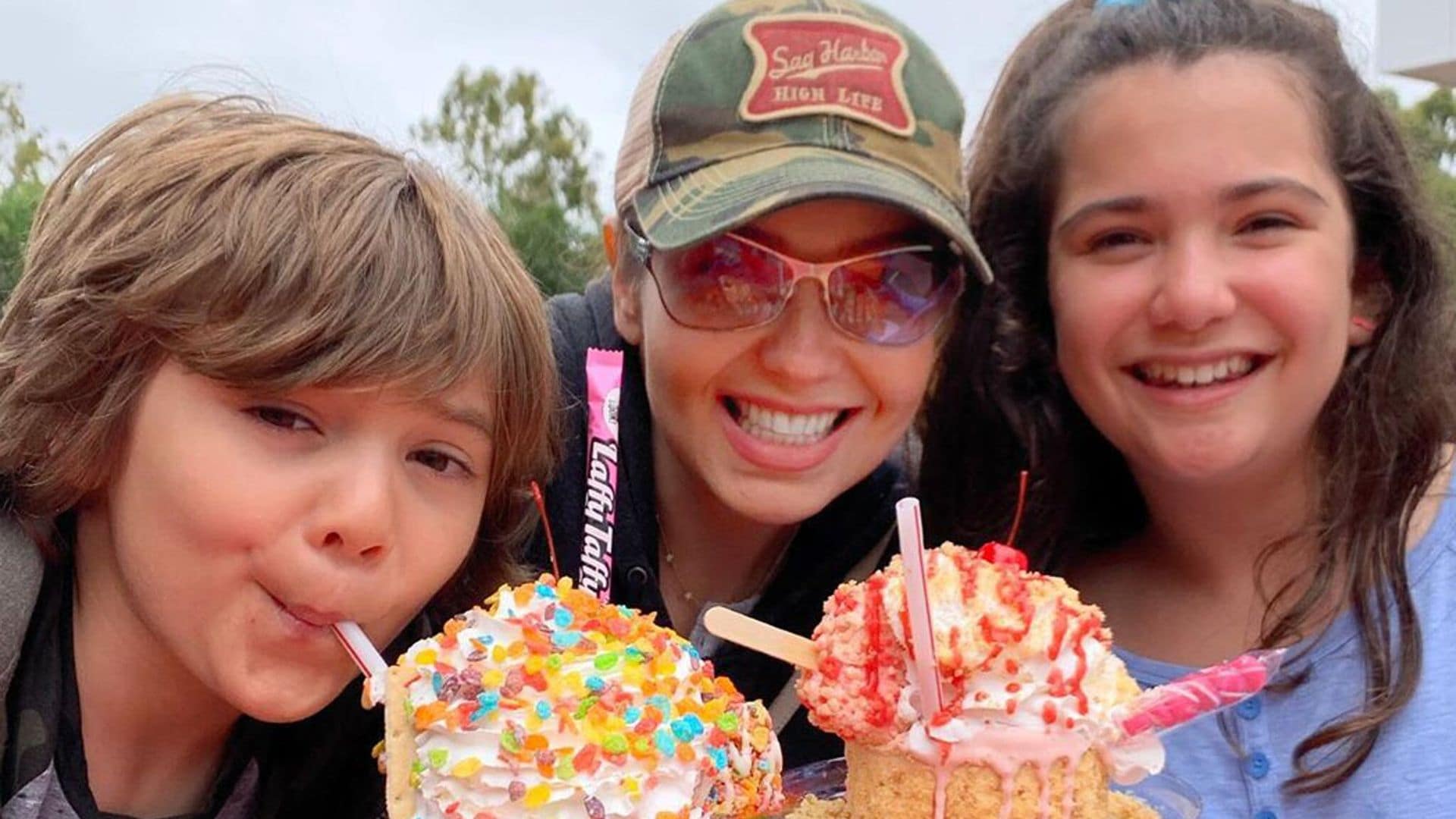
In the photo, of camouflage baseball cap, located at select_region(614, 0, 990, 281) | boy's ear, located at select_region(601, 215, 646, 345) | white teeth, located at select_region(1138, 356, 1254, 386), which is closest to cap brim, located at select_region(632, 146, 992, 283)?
camouflage baseball cap, located at select_region(614, 0, 990, 281)

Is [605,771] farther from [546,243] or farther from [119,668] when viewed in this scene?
[546,243]

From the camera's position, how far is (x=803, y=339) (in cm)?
237

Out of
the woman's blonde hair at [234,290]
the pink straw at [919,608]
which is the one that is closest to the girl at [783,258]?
the woman's blonde hair at [234,290]

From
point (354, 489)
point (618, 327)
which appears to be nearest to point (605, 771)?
point (354, 489)

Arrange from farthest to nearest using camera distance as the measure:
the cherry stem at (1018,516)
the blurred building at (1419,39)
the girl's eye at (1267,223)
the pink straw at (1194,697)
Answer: the blurred building at (1419,39), the cherry stem at (1018,516), the girl's eye at (1267,223), the pink straw at (1194,697)

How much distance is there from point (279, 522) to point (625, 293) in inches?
40.6

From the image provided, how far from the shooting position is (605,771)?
5.80 feet

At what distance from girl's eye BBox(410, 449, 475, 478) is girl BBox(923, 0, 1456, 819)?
1216 mm

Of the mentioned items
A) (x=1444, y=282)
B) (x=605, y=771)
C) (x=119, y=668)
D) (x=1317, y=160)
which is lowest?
(x=119, y=668)

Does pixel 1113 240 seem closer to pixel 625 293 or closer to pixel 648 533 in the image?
pixel 625 293

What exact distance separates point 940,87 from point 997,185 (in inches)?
15.8

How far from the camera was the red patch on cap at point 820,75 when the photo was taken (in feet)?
7.92

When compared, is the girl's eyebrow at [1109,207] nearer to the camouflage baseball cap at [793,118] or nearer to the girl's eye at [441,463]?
the camouflage baseball cap at [793,118]

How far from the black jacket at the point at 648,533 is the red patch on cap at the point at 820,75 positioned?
0.71m
